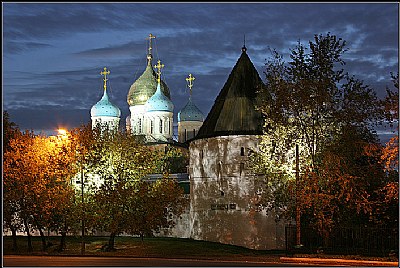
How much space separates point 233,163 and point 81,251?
12817mm

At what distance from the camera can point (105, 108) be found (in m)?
82.4

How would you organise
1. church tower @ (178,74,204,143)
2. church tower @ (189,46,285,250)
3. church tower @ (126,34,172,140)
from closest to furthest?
church tower @ (189,46,285,250), church tower @ (126,34,172,140), church tower @ (178,74,204,143)

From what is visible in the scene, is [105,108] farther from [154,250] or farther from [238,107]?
[154,250]

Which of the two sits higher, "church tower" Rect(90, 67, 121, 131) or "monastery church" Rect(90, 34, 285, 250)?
"church tower" Rect(90, 67, 121, 131)

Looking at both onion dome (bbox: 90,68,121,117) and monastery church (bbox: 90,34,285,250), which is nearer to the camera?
monastery church (bbox: 90,34,285,250)

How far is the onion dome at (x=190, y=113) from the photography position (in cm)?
8606

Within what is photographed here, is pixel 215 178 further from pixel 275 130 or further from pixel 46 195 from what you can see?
pixel 46 195

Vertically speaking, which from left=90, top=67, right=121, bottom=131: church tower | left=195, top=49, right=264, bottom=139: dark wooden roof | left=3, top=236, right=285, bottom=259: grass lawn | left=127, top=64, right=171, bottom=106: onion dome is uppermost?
left=127, top=64, right=171, bottom=106: onion dome

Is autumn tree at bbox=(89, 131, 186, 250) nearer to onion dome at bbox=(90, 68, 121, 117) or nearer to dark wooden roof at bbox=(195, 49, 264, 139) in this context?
dark wooden roof at bbox=(195, 49, 264, 139)

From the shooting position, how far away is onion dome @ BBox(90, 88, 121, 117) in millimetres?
82062

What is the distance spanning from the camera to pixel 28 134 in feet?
133

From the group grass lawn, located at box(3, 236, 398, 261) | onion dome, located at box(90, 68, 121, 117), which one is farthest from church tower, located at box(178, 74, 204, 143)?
grass lawn, located at box(3, 236, 398, 261)

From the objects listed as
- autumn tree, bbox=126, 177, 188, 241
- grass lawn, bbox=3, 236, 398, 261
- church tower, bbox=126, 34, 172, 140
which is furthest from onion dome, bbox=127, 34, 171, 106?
autumn tree, bbox=126, 177, 188, 241

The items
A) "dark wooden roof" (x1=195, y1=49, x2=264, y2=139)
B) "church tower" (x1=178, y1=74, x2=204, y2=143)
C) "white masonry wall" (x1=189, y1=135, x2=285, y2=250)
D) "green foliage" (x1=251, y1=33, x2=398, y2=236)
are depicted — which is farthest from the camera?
"church tower" (x1=178, y1=74, x2=204, y2=143)
